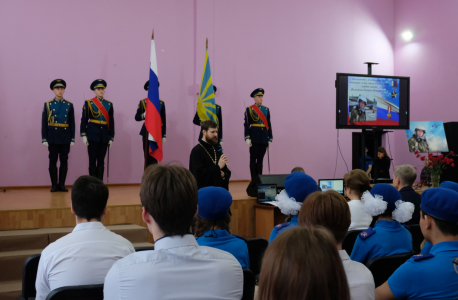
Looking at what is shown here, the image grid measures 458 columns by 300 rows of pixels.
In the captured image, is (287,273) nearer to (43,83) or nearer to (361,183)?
(361,183)

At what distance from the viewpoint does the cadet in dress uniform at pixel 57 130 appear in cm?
558

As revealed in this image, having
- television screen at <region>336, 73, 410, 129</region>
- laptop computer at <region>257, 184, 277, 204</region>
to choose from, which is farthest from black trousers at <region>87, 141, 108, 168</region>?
television screen at <region>336, 73, 410, 129</region>

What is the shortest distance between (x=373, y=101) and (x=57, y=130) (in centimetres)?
445

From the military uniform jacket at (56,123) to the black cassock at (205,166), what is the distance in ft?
8.00

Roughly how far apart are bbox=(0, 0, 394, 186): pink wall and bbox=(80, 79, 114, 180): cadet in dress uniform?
76 centimetres

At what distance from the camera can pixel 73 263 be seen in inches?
62.1

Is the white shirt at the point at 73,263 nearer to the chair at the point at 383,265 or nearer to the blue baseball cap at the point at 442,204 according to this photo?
the chair at the point at 383,265

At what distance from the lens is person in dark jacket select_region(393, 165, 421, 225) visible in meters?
3.19

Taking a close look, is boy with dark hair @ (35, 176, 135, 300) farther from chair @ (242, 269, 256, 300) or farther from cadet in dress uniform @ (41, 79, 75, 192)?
cadet in dress uniform @ (41, 79, 75, 192)

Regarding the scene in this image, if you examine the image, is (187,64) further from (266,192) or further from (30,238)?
(30,238)

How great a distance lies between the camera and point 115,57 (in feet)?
22.7

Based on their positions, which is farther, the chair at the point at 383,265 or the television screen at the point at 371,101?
the television screen at the point at 371,101

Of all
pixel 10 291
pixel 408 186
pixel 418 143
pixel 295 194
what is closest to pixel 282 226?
pixel 295 194

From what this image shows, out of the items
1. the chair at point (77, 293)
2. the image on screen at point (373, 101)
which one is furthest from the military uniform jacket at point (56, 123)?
the chair at point (77, 293)
